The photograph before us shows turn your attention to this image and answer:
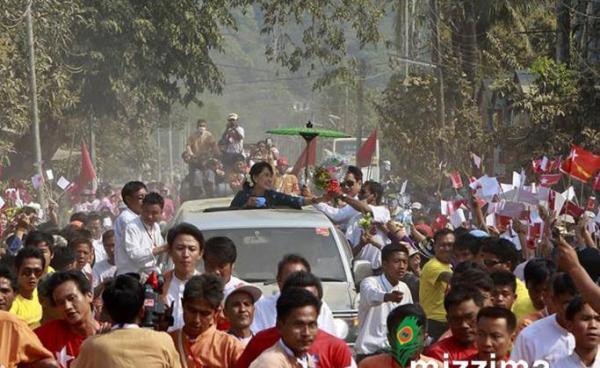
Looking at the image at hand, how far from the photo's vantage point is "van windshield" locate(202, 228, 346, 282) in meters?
12.7

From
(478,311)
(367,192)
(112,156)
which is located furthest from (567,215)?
(112,156)

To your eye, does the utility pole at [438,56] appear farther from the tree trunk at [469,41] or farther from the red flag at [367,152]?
the red flag at [367,152]

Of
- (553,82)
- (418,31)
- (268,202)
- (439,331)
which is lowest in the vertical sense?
(439,331)

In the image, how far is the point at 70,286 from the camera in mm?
9180

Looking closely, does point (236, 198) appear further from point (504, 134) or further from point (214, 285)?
point (504, 134)

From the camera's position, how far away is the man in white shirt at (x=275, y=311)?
9703 millimetres

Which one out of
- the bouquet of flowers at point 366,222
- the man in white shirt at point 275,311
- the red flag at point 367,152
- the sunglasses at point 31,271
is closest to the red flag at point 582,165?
the bouquet of flowers at point 366,222

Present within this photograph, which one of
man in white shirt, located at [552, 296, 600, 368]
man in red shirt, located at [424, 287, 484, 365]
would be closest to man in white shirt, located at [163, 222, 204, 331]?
man in red shirt, located at [424, 287, 484, 365]

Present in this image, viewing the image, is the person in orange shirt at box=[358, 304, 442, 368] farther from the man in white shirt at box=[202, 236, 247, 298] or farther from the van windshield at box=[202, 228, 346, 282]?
the van windshield at box=[202, 228, 346, 282]

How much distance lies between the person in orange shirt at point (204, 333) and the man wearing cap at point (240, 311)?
0.57m

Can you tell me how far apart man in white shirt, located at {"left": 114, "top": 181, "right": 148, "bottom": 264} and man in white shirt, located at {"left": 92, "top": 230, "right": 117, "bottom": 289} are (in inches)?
29.3

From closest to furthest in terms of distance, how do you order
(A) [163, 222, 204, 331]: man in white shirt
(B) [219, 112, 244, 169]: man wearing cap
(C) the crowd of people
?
(C) the crowd of people, (A) [163, 222, 204, 331]: man in white shirt, (B) [219, 112, 244, 169]: man wearing cap

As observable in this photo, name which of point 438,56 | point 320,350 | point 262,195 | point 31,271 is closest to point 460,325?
point 320,350

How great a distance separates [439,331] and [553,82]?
1332cm
